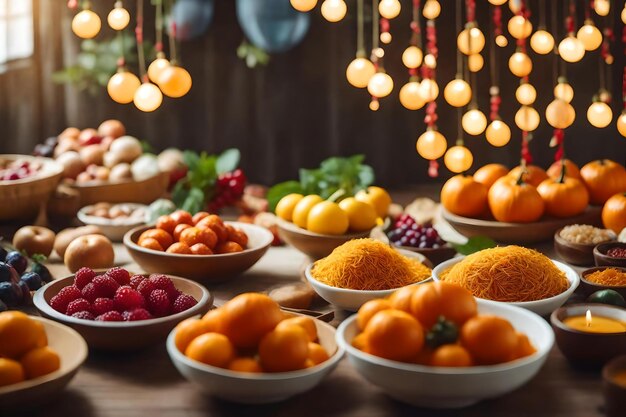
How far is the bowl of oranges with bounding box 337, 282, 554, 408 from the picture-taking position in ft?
4.68

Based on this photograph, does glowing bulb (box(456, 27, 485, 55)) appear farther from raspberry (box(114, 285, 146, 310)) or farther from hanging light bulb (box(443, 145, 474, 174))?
raspberry (box(114, 285, 146, 310))

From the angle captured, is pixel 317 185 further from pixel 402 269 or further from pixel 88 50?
pixel 88 50

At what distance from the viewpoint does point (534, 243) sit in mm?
2652

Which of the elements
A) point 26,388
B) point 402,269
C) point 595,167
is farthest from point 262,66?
point 26,388

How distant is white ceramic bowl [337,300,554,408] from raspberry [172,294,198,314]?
1.50 feet

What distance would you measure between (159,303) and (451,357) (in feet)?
2.28

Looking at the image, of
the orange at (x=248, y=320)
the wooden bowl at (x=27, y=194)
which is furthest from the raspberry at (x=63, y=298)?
the wooden bowl at (x=27, y=194)

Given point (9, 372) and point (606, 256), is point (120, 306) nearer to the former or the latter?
point (9, 372)

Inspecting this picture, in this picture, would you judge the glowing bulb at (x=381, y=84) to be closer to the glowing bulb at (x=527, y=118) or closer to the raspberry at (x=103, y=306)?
the glowing bulb at (x=527, y=118)

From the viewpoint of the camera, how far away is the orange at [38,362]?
154 centimetres

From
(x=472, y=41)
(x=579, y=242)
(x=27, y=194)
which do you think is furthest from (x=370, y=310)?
(x=27, y=194)

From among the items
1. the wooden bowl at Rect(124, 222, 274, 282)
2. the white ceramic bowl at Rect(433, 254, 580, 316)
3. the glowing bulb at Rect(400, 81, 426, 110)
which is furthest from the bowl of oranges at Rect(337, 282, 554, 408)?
the glowing bulb at Rect(400, 81, 426, 110)

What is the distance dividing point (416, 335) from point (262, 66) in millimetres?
2947

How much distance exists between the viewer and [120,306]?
1.83m
